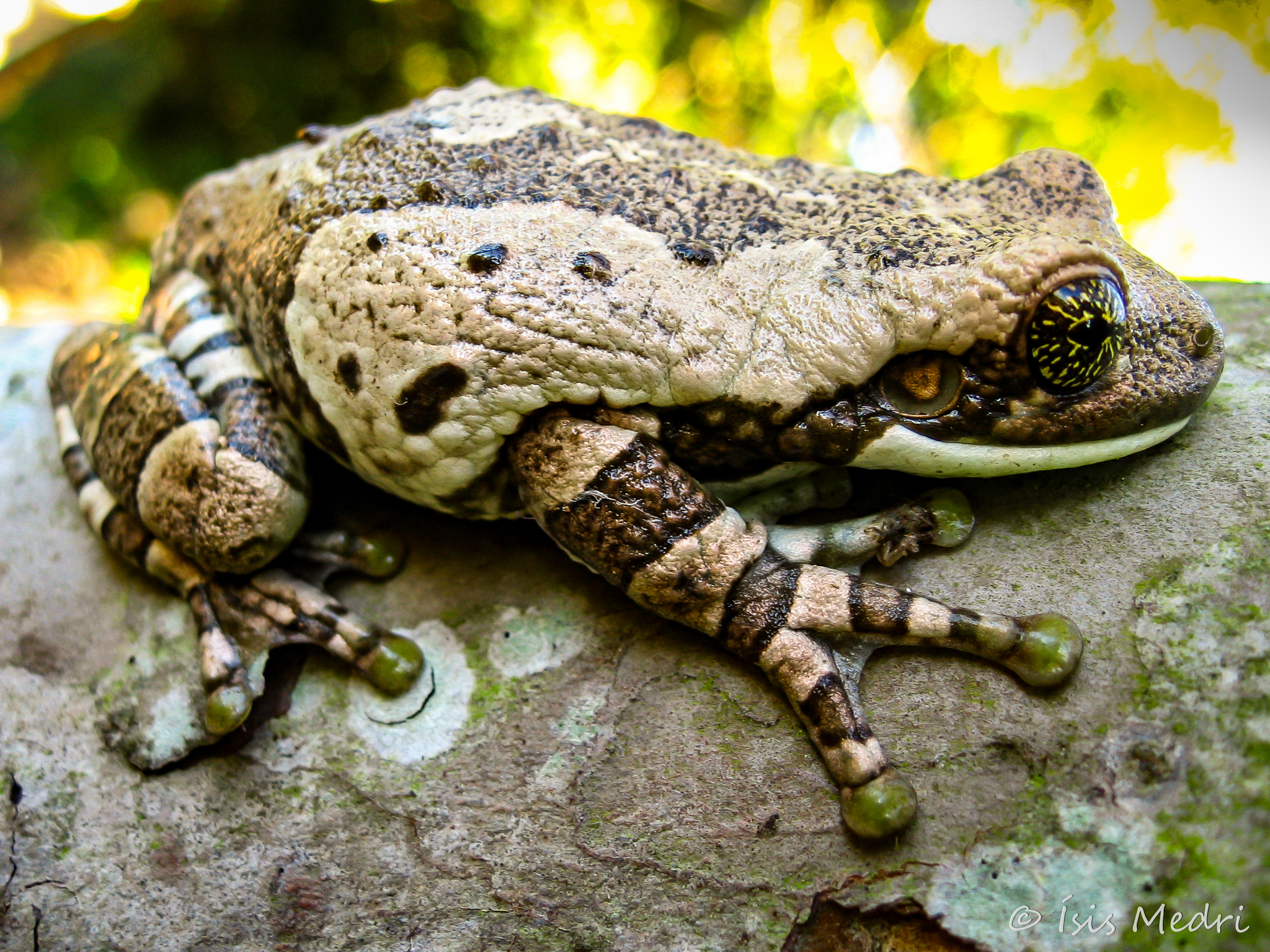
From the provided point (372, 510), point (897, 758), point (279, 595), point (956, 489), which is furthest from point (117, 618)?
point (956, 489)

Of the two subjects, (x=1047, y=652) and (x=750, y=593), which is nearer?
(x=1047, y=652)

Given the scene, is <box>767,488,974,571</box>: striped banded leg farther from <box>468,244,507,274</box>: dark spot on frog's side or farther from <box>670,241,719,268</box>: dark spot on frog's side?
<box>468,244,507,274</box>: dark spot on frog's side

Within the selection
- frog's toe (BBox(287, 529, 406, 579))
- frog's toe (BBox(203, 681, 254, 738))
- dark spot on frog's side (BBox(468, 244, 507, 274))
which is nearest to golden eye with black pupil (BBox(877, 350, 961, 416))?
dark spot on frog's side (BBox(468, 244, 507, 274))

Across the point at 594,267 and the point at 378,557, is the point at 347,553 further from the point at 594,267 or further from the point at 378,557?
the point at 594,267

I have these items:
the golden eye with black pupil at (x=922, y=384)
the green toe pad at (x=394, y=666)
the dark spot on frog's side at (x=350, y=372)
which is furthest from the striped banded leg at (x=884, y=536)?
the dark spot on frog's side at (x=350, y=372)

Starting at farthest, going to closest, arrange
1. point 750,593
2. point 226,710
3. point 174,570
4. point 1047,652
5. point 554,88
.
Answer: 1. point 554,88
2. point 174,570
3. point 226,710
4. point 750,593
5. point 1047,652

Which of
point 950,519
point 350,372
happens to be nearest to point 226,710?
point 350,372

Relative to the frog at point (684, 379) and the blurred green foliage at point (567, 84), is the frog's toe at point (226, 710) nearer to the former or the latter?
the frog at point (684, 379)
